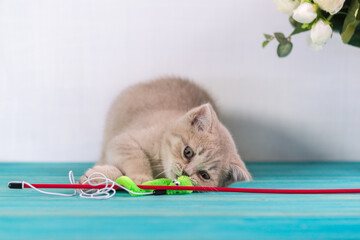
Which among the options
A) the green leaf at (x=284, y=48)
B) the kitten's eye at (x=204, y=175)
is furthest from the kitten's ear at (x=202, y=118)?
the green leaf at (x=284, y=48)

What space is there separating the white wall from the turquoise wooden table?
2.04 ft

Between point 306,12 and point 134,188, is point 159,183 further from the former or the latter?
point 306,12

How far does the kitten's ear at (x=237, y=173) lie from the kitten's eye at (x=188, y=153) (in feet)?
0.48

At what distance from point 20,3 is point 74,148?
711 millimetres

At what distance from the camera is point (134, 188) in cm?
121

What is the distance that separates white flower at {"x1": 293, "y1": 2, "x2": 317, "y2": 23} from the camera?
52.5 inches

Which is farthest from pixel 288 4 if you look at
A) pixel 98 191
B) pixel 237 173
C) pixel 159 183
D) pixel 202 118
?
pixel 98 191

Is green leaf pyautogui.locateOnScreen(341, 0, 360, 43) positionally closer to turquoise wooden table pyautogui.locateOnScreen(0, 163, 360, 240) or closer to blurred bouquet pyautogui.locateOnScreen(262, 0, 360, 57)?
blurred bouquet pyautogui.locateOnScreen(262, 0, 360, 57)

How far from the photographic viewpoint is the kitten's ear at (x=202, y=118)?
1.42 meters

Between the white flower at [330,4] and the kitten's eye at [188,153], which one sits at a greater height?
the white flower at [330,4]

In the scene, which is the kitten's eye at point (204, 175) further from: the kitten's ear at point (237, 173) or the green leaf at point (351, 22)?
the green leaf at point (351, 22)

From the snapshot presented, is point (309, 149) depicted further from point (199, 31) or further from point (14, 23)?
point (14, 23)

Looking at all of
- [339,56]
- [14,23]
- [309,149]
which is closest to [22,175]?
[14,23]

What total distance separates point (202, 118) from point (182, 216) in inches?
20.1
